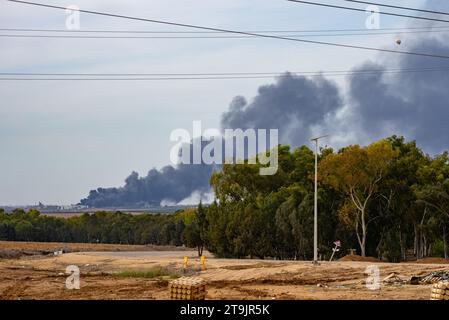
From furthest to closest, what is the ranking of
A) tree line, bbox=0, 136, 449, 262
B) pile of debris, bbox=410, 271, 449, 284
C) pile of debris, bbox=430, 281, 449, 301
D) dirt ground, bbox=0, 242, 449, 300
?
tree line, bbox=0, 136, 449, 262
pile of debris, bbox=410, 271, 449, 284
dirt ground, bbox=0, 242, 449, 300
pile of debris, bbox=430, 281, 449, 301

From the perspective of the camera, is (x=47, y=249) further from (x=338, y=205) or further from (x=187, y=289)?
(x=187, y=289)

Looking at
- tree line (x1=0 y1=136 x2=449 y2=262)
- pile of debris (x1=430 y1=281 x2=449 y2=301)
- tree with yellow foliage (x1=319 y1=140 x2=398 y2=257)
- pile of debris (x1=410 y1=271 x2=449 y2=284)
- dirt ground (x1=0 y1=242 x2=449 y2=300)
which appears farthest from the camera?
tree line (x1=0 y1=136 x2=449 y2=262)

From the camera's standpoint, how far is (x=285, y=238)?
7175cm

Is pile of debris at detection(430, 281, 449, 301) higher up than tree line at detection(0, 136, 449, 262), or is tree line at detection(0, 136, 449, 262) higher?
tree line at detection(0, 136, 449, 262)

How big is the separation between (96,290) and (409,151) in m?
46.4

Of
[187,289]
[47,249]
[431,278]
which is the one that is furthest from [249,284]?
[47,249]

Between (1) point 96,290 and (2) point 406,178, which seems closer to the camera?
(1) point 96,290

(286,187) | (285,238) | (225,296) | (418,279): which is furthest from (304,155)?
(225,296)

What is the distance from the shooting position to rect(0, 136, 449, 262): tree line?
65938mm

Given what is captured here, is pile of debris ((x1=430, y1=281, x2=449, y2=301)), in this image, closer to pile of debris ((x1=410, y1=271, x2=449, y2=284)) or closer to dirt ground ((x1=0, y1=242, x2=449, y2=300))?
dirt ground ((x1=0, y1=242, x2=449, y2=300))

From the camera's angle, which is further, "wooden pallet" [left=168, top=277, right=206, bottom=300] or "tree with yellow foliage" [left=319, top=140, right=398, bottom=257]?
"tree with yellow foliage" [left=319, top=140, right=398, bottom=257]

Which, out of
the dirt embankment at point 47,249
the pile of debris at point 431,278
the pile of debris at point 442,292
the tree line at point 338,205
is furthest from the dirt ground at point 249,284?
the dirt embankment at point 47,249

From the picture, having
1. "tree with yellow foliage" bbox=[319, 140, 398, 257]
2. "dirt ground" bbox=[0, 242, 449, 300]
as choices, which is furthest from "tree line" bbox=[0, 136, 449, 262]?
"dirt ground" bbox=[0, 242, 449, 300]
